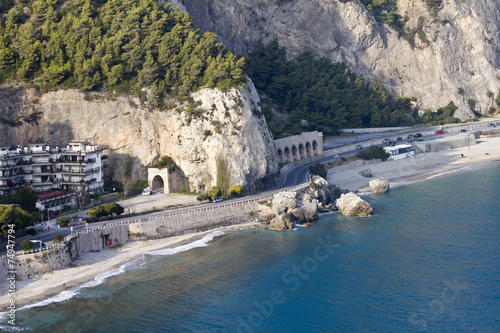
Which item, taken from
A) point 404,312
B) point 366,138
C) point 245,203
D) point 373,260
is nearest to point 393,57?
point 366,138

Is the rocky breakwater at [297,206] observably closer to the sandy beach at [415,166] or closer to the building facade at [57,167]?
the sandy beach at [415,166]

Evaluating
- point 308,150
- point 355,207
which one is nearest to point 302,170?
point 308,150

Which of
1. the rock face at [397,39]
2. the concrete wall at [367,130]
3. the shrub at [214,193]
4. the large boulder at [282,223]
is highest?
the rock face at [397,39]

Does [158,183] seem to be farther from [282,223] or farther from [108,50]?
[108,50]

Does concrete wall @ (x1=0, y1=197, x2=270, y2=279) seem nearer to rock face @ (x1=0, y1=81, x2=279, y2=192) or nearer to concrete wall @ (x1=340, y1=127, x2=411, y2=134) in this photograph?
rock face @ (x1=0, y1=81, x2=279, y2=192)

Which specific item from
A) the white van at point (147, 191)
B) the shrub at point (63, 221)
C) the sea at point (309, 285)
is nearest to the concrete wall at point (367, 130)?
the sea at point (309, 285)

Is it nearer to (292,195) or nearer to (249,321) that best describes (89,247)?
(249,321)
